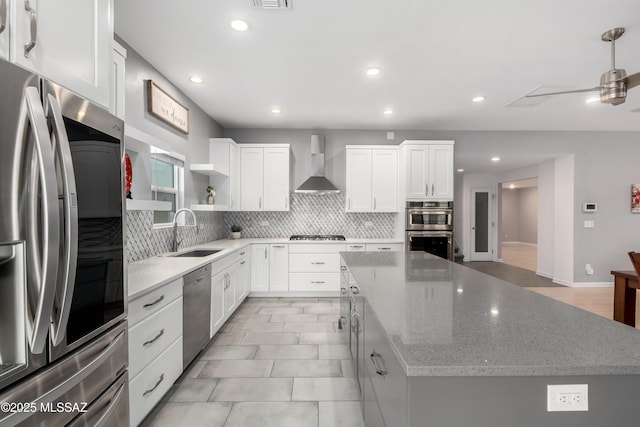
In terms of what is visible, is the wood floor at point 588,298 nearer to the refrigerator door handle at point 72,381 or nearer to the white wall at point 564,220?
the white wall at point 564,220

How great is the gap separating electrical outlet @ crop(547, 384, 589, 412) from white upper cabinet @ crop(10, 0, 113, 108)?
1.90 m

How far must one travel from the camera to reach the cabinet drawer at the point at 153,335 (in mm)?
1580

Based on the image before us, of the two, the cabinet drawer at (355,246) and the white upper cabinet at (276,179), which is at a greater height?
the white upper cabinet at (276,179)

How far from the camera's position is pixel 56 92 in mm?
926

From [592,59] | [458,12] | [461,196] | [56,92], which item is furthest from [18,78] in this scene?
[461,196]

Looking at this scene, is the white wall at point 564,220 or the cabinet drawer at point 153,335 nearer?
the cabinet drawer at point 153,335

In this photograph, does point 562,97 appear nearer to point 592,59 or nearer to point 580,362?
point 592,59

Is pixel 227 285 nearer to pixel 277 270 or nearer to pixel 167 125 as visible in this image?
pixel 277 270

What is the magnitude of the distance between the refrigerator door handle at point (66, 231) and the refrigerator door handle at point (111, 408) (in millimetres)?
510

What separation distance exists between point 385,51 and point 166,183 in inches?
108

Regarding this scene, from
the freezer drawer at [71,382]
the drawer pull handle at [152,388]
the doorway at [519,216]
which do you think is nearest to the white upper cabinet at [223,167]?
the drawer pull handle at [152,388]

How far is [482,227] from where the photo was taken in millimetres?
7930

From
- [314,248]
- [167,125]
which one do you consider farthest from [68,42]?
[314,248]

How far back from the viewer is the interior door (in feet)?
25.9
